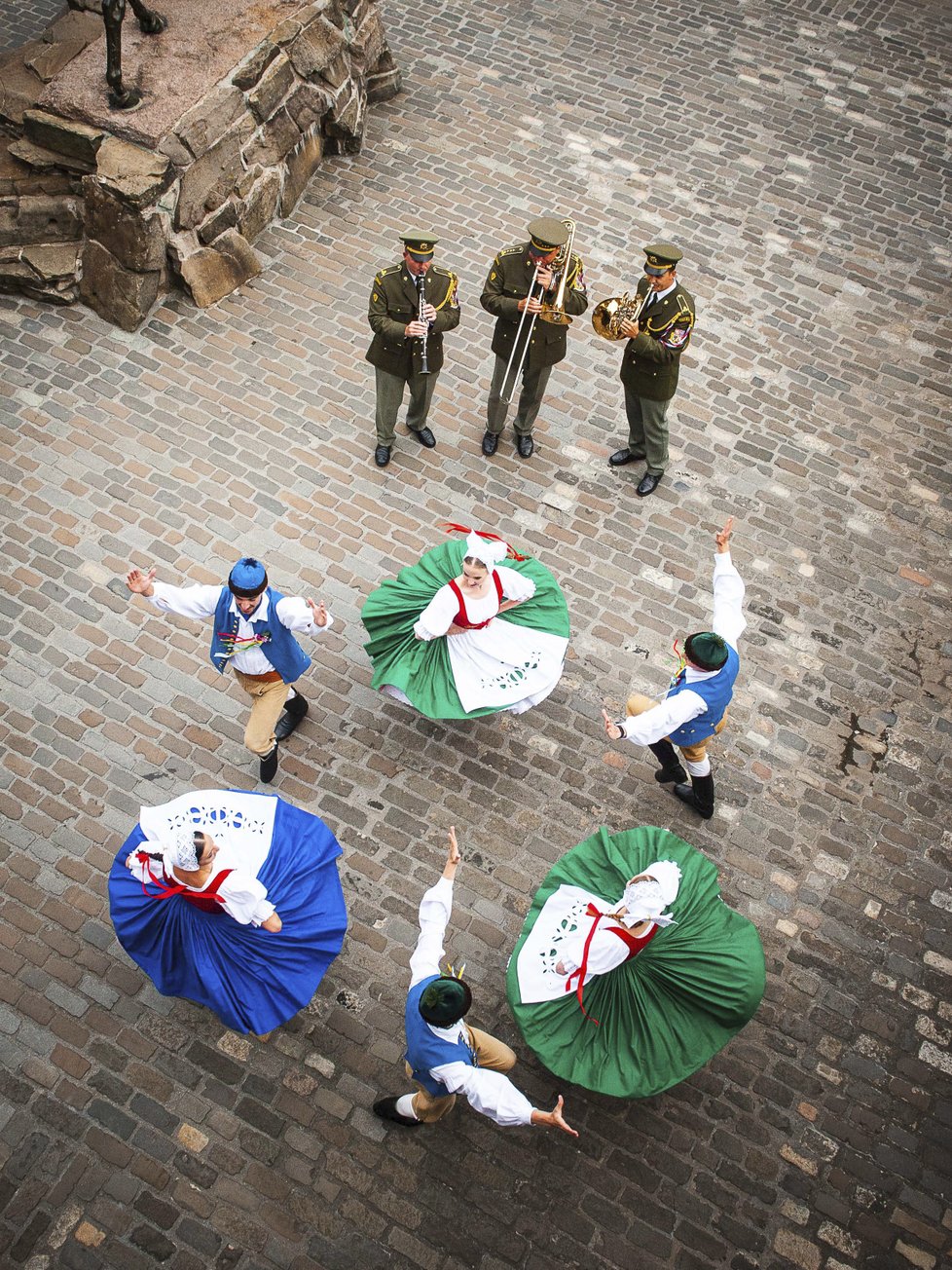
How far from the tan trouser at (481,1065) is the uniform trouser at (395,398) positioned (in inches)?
176

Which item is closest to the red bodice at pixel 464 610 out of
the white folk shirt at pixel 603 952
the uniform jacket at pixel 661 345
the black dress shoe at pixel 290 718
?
the black dress shoe at pixel 290 718

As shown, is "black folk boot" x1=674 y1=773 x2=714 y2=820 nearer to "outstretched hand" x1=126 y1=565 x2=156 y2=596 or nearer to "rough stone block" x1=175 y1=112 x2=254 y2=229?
"outstretched hand" x1=126 y1=565 x2=156 y2=596

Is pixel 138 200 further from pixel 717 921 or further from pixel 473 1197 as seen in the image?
pixel 473 1197

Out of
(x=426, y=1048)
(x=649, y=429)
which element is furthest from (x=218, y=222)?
(x=426, y=1048)

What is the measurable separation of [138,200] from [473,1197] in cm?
714

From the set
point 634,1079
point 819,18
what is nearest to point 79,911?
point 634,1079

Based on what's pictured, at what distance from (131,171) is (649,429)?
176 inches

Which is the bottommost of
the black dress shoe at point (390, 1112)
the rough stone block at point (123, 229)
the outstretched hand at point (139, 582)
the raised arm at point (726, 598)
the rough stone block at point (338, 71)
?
the black dress shoe at point (390, 1112)

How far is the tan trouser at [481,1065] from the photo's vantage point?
4.57 m

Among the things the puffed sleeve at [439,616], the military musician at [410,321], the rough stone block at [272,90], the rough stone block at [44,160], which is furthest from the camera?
the rough stone block at [272,90]

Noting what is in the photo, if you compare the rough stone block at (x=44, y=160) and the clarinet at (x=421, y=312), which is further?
the rough stone block at (x=44, y=160)

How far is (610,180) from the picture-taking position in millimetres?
9641

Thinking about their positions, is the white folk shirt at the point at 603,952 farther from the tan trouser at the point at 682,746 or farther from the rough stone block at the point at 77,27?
the rough stone block at the point at 77,27

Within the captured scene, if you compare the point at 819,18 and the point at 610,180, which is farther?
the point at 819,18
